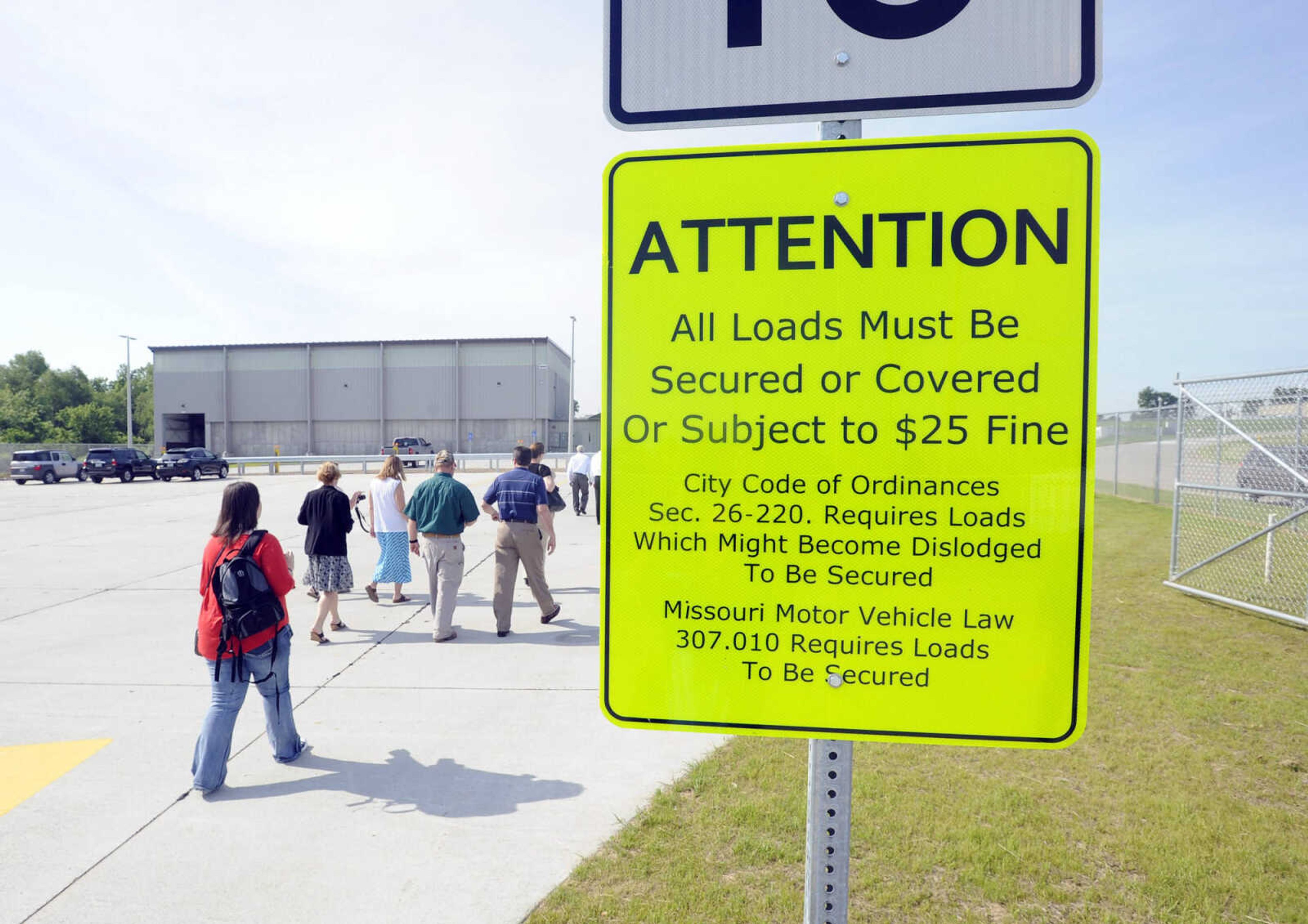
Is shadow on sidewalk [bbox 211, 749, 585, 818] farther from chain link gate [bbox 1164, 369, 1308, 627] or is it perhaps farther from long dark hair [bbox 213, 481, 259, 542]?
chain link gate [bbox 1164, 369, 1308, 627]

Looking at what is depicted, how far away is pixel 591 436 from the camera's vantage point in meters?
62.2

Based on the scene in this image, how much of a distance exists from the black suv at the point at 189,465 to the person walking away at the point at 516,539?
3379cm

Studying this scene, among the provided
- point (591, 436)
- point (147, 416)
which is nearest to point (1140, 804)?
point (591, 436)

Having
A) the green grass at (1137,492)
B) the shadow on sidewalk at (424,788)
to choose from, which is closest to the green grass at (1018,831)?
the shadow on sidewalk at (424,788)

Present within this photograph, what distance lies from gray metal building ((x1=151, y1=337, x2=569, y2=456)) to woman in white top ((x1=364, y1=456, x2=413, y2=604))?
46.5 m

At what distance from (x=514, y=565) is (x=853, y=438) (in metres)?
6.77

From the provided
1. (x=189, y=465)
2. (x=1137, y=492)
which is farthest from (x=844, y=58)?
(x=189, y=465)

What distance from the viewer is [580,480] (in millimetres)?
17328

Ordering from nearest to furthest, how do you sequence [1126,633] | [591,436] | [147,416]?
[1126,633] → [591,436] → [147,416]

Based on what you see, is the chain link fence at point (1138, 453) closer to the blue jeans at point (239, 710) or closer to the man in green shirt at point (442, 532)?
the man in green shirt at point (442, 532)

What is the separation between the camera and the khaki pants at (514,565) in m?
7.60

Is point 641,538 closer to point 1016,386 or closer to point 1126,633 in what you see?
point 1016,386

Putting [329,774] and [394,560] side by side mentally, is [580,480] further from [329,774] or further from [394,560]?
[329,774]

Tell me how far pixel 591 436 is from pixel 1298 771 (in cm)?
5865
